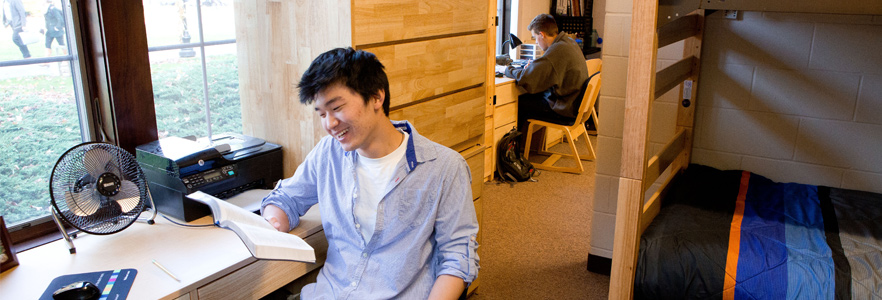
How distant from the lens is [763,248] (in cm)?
200

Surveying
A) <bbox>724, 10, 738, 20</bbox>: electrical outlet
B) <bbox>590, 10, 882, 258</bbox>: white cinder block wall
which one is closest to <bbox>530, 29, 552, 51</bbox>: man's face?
<bbox>590, 10, 882, 258</bbox>: white cinder block wall

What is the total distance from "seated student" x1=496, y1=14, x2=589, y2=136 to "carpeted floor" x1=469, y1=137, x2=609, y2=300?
→ 1.61 ft

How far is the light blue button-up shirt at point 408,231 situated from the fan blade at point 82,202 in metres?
0.61

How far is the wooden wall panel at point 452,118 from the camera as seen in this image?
2249 millimetres

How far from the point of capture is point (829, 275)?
1.87 m

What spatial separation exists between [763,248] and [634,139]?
0.59m

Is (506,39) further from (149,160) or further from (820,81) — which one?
(149,160)

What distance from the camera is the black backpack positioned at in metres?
4.35

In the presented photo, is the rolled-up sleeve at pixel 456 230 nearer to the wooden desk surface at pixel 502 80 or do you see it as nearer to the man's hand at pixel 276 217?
the man's hand at pixel 276 217

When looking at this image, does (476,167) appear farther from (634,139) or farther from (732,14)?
(732,14)

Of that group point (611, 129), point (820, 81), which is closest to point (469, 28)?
point (611, 129)

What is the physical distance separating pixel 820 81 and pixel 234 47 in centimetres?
239

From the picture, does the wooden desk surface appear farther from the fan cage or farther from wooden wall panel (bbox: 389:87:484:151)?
the fan cage

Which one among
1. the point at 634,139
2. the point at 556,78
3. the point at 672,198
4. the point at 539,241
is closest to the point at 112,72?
the point at 634,139
